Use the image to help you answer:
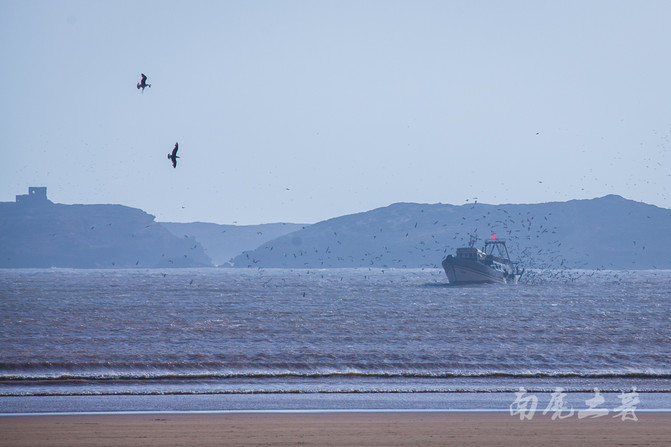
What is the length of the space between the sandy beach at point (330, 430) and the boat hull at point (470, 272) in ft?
382

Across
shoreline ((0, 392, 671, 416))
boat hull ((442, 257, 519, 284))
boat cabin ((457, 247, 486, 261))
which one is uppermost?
boat cabin ((457, 247, 486, 261))

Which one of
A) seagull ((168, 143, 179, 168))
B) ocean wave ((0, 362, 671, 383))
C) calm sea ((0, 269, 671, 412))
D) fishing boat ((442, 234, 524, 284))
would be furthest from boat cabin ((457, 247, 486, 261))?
seagull ((168, 143, 179, 168))

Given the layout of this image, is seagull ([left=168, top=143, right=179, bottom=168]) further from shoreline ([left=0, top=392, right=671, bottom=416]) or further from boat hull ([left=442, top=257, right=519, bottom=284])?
boat hull ([left=442, top=257, right=519, bottom=284])

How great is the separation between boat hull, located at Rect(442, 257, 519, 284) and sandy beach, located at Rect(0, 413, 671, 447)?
116 m

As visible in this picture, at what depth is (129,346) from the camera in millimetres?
44688

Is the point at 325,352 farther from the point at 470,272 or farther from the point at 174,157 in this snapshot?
the point at 470,272

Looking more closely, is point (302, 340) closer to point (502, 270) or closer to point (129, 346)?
point (129, 346)

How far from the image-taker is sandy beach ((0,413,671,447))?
17.1m

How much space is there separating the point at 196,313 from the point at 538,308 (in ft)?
108

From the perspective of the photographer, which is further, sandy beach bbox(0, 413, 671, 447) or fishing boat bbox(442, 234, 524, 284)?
fishing boat bbox(442, 234, 524, 284)

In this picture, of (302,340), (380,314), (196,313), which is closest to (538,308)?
(380,314)

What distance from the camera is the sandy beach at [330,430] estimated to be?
1714 centimetres

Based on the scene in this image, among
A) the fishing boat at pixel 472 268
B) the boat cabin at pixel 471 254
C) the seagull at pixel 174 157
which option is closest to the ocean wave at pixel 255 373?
the seagull at pixel 174 157

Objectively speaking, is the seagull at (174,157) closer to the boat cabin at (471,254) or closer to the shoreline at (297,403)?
the shoreline at (297,403)
